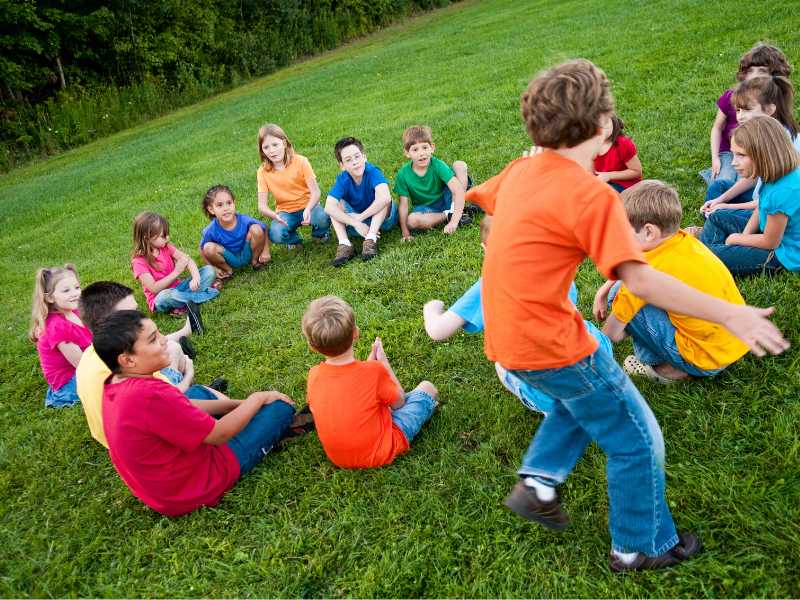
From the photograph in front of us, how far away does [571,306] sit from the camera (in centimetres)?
214

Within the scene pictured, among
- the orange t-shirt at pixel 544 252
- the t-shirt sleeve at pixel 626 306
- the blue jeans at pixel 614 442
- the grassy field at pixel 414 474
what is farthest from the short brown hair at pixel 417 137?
the blue jeans at pixel 614 442

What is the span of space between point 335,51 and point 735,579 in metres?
31.2

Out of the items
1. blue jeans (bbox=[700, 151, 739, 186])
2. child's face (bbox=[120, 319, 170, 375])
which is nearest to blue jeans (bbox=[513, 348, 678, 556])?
child's face (bbox=[120, 319, 170, 375])

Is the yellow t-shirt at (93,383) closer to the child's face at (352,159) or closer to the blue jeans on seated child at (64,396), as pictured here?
the blue jeans on seated child at (64,396)

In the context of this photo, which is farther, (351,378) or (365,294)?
(365,294)

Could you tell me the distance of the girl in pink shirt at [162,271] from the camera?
572 cm

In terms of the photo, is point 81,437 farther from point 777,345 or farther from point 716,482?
point 777,345

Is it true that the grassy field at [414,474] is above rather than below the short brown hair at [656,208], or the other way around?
below

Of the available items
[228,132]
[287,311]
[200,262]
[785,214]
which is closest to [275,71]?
[228,132]

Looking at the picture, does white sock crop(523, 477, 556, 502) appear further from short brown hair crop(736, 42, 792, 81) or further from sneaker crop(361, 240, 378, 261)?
short brown hair crop(736, 42, 792, 81)

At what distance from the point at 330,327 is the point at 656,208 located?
1.72 m

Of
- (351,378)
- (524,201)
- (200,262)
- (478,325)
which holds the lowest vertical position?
(200,262)

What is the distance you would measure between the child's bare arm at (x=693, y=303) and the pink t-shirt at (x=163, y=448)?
2210 millimetres

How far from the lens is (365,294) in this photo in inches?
209
